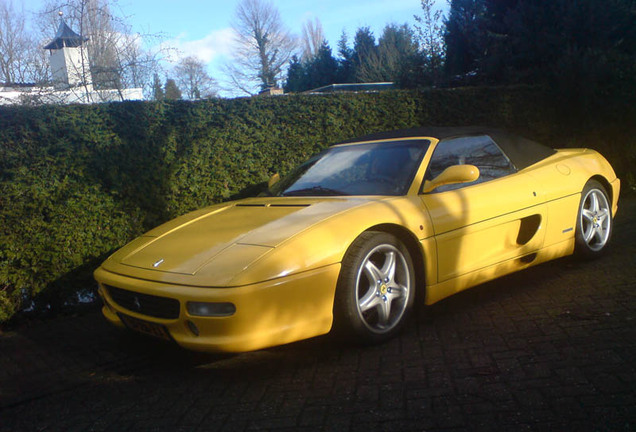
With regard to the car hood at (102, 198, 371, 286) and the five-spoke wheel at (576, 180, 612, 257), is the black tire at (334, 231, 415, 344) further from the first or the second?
the five-spoke wheel at (576, 180, 612, 257)

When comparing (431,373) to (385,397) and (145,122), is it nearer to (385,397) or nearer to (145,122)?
(385,397)

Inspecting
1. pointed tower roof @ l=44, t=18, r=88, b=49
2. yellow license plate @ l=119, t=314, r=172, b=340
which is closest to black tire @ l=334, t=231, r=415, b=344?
yellow license plate @ l=119, t=314, r=172, b=340

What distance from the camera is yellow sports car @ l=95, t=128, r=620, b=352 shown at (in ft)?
9.60

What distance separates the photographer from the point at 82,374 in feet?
11.4

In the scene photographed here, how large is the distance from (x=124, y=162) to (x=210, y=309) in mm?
3067

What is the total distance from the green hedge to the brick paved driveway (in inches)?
32.7

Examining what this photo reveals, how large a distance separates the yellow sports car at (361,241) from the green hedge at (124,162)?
4.60ft

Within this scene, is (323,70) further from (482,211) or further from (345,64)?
(482,211)

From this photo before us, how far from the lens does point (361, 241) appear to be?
10.8 ft

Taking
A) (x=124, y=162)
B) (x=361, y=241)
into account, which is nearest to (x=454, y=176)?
(x=361, y=241)

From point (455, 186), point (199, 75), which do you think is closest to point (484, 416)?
point (455, 186)

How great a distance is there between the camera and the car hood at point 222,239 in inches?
120

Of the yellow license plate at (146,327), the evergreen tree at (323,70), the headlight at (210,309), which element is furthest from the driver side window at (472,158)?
the evergreen tree at (323,70)

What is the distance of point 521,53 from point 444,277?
9.00m
